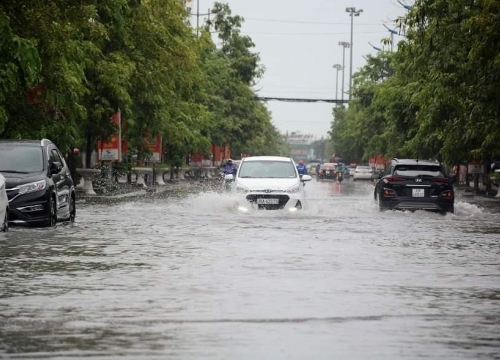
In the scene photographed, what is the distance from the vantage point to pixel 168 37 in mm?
51188

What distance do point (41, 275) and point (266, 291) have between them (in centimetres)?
322

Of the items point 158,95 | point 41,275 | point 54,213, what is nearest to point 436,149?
point 158,95

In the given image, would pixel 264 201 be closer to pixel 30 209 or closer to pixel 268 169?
pixel 268 169

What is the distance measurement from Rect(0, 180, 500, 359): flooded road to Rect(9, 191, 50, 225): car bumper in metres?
0.32

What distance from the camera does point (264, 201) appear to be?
3123 cm

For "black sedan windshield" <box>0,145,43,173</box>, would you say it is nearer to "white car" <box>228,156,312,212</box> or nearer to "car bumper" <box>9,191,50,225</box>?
"car bumper" <box>9,191,50,225</box>

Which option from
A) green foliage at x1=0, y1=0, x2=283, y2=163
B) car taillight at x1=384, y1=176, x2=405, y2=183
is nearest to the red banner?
green foliage at x1=0, y1=0, x2=283, y2=163

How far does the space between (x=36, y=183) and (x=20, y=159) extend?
4.44ft

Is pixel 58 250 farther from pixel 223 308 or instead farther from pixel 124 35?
pixel 124 35

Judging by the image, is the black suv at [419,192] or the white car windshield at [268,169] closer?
the white car windshield at [268,169]

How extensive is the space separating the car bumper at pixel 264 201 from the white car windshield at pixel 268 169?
4.18ft

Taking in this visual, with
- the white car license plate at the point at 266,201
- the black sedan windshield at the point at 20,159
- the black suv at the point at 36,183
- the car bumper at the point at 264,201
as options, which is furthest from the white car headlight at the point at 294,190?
the black sedan windshield at the point at 20,159

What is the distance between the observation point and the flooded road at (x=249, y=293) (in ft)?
31.6

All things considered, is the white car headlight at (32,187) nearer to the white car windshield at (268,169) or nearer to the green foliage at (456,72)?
the white car windshield at (268,169)
